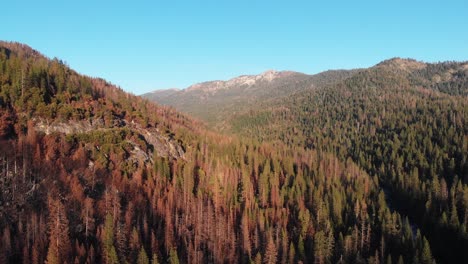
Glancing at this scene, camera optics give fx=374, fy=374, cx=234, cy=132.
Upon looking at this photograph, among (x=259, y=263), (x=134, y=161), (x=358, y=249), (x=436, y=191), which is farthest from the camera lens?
(x=436, y=191)

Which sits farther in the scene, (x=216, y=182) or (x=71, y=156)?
(x=216, y=182)

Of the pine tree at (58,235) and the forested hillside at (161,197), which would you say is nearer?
the pine tree at (58,235)

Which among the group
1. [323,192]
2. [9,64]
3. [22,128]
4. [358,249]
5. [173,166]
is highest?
[9,64]

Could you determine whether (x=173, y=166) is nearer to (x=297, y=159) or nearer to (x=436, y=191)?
(x=297, y=159)

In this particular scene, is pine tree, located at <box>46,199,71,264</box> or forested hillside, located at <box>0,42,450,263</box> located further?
forested hillside, located at <box>0,42,450,263</box>

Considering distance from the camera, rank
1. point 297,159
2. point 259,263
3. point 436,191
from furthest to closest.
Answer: point 297,159, point 436,191, point 259,263

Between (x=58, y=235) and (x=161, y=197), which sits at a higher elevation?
(x=161, y=197)

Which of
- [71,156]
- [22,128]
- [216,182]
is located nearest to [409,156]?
[216,182]

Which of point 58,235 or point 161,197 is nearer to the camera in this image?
point 58,235
